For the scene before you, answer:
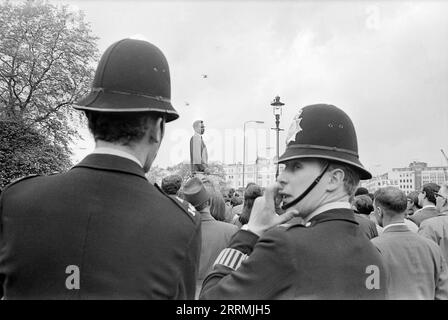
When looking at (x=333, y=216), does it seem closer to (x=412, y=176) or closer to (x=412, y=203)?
(x=412, y=203)

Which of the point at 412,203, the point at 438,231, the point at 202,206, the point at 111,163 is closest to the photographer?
the point at 111,163

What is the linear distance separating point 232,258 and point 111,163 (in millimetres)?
886

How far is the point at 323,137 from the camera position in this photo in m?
2.83

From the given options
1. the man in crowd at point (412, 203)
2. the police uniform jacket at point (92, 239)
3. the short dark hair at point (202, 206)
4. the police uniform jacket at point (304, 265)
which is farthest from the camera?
the man in crowd at point (412, 203)

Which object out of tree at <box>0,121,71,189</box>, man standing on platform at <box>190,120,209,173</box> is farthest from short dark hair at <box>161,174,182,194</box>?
tree at <box>0,121,71,189</box>

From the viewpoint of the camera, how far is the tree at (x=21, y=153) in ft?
94.4

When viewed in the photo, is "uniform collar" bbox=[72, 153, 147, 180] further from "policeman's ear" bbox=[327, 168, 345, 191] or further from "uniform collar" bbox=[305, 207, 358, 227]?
"policeman's ear" bbox=[327, 168, 345, 191]

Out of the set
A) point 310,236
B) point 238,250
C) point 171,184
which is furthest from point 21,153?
point 310,236

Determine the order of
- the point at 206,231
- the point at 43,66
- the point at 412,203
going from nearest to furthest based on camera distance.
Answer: the point at 206,231 → the point at 412,203 → the point at 43,66

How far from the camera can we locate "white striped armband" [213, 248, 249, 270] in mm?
2611

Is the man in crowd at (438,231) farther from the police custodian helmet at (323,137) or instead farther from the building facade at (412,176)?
the building facade at (412,176)

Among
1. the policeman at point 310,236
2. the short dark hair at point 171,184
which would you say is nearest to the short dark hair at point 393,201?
the policeman at point 310,236
